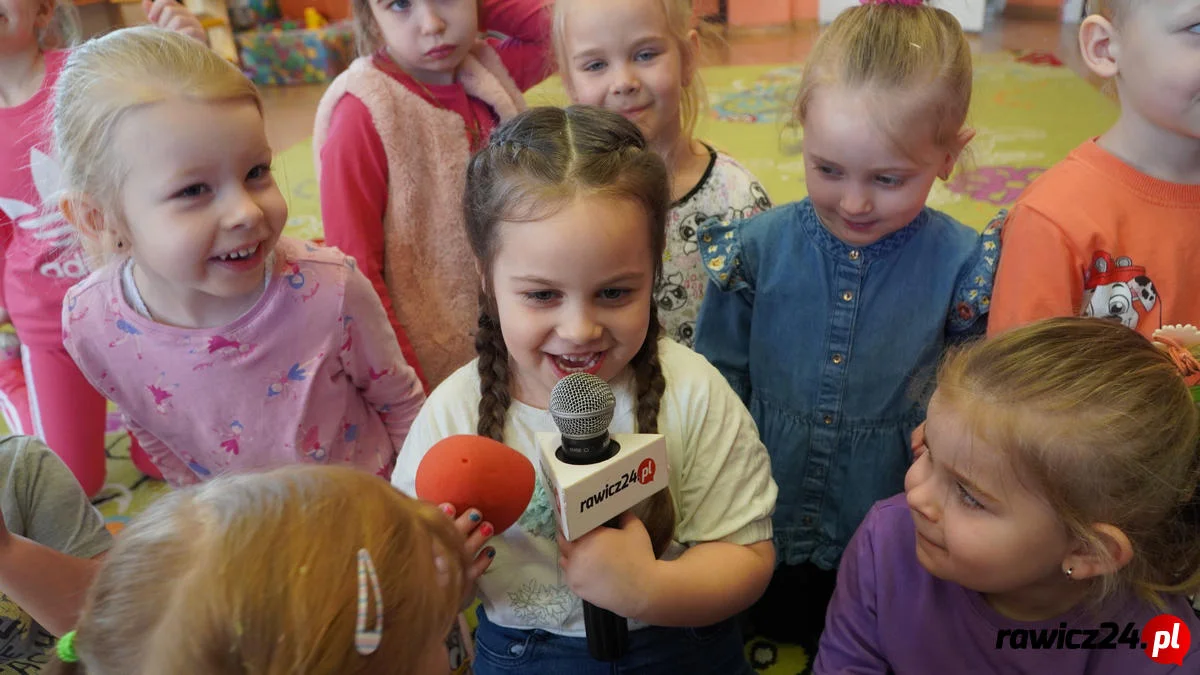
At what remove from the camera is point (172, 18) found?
4.59ft

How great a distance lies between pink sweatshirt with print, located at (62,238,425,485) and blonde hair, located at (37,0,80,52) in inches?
27.2

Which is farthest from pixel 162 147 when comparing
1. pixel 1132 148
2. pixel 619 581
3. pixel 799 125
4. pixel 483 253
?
pixel 1132 148

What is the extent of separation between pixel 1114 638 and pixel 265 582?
3.10 feet

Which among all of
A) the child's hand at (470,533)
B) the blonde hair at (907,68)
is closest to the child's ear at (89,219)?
the child's hand at (470,533)

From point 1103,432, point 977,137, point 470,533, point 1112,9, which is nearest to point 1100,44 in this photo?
point 1112,9

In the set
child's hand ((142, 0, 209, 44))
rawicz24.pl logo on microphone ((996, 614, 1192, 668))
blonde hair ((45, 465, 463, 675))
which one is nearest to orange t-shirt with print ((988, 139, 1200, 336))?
rawicz24.pl logo on microphone ((996, 614, 1192, 668))

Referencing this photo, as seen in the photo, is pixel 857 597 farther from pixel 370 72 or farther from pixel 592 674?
pixel 370 72

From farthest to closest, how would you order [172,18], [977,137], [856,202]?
[977,137] → [172,18] → [856,202]

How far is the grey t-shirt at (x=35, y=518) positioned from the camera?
3.41ft

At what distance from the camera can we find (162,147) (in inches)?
43.2

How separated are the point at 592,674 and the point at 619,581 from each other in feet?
1.11

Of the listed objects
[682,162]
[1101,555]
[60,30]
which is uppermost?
[60,30]

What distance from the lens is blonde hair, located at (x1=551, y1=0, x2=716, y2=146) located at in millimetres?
1557

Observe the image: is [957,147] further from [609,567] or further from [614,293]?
[609,567]
